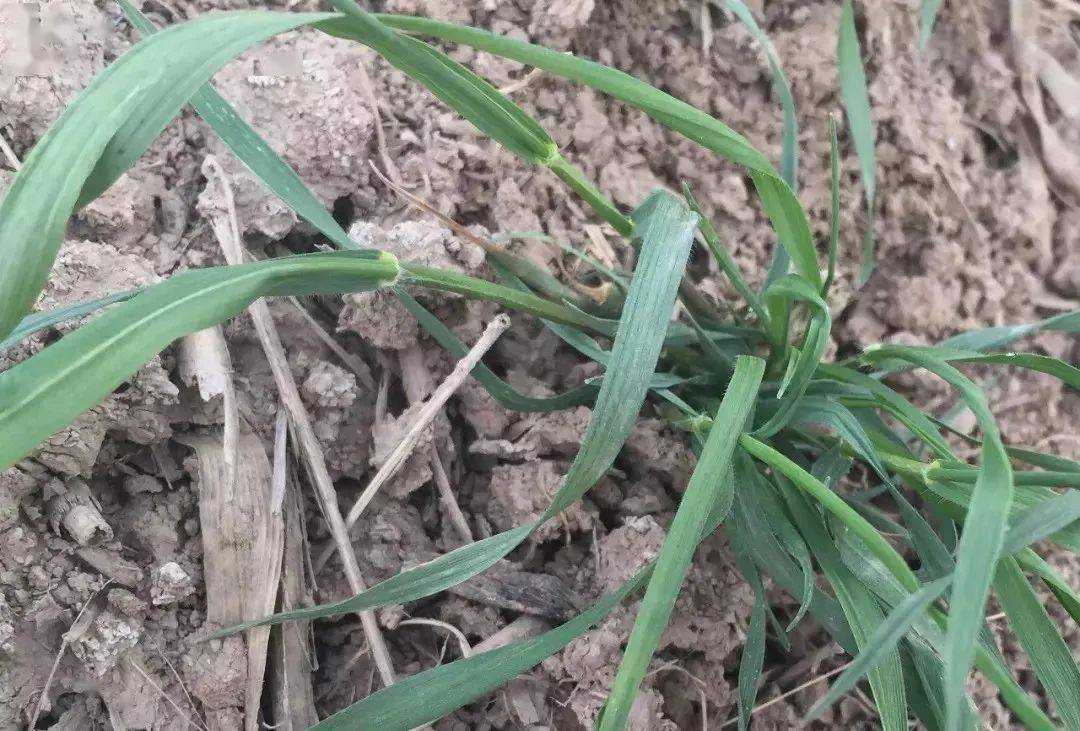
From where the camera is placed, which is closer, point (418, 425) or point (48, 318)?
point (48, 318)

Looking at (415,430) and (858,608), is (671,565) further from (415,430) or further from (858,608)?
(415,430)

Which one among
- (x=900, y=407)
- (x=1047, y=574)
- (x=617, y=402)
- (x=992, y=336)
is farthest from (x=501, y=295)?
(x=992, y=336)

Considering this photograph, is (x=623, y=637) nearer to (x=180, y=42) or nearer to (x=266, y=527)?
(x=266, y=527)

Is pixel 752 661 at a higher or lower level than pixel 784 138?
lower

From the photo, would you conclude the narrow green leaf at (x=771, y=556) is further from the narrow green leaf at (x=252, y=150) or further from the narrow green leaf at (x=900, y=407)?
the narrow green leaf at (x=252, y=150)

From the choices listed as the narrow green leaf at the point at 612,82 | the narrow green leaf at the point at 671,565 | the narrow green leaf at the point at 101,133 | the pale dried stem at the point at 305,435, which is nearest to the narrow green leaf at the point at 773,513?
the narrow green leaf at the point at 671,565

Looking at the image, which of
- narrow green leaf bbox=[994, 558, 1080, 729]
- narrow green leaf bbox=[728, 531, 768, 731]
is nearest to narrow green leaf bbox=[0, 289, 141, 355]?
narrow green leaf bbox=[728, 531, 768, 731]

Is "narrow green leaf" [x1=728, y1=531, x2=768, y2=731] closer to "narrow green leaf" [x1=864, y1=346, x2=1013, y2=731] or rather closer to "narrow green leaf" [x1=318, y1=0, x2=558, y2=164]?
"narrow green leaf" [x1=864, y1=346, x2=1013, y2=731]
